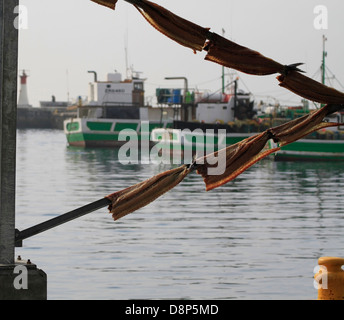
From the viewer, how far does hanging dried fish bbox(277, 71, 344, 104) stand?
6.92 m

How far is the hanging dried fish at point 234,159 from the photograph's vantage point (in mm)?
7148

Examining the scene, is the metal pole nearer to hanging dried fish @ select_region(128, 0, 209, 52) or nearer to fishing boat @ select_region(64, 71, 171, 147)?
hanging dried fish @ select_region(128, 0, 209, 52)

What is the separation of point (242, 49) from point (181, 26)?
1.57 feet

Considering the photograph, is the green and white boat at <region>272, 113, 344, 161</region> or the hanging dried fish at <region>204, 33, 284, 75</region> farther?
the green and white boat at <region>272, 113, 344, 161</region>

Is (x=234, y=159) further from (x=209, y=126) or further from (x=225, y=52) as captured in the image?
(x=209, y=126)

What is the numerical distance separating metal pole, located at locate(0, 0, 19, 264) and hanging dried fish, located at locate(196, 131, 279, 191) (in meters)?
1.46

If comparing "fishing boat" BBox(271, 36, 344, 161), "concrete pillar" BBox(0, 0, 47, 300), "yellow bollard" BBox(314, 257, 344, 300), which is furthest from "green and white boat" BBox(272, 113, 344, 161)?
"concrete pillar" BBox(0, 0, 47, 300)

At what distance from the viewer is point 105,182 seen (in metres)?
36.5

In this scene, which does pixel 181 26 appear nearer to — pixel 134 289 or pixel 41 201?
pixel 134 289

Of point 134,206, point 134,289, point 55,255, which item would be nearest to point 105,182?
point 55,255

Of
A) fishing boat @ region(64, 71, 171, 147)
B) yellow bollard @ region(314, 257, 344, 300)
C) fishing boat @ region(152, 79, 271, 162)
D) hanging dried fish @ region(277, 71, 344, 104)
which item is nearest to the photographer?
hanging dried fish @ region(277, 71, 344, 104)

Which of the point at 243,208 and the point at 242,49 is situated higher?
the point at 242,49

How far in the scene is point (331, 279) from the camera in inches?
299

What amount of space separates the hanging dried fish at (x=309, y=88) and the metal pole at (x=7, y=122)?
1963 mm
